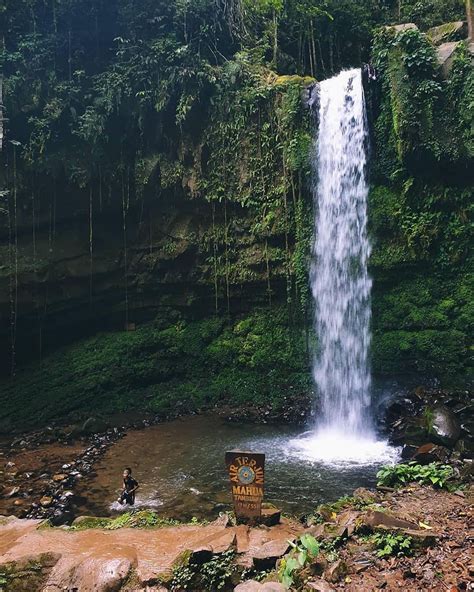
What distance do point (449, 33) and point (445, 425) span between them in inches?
380

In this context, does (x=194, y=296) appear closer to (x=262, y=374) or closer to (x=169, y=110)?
(x=262, y=374)

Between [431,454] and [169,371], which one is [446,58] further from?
[169,371]

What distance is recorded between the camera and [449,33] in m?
12.0

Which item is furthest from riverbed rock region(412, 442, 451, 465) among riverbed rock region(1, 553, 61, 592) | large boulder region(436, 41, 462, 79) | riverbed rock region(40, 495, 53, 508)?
large boulder region(436, 41, 462, 79)

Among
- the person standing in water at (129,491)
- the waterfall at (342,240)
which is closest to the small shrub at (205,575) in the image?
the person standing in water at (129,491)

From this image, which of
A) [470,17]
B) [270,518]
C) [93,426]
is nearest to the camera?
[270,518]

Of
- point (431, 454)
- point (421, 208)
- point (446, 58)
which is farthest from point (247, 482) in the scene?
point (446, 58)

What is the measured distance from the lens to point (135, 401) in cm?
1299

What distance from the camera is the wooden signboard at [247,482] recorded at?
5.00 m

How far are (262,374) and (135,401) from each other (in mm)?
3501

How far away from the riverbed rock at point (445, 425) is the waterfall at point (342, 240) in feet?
9.28

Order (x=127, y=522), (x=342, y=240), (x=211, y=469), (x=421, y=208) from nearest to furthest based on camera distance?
(x=127, y=522), (x=211, y=469), (x=421, y=208), (x=342, y=240)

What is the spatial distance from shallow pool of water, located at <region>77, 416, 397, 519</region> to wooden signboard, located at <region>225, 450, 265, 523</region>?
5.00ft

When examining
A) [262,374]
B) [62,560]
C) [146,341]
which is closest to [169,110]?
[146,341]
